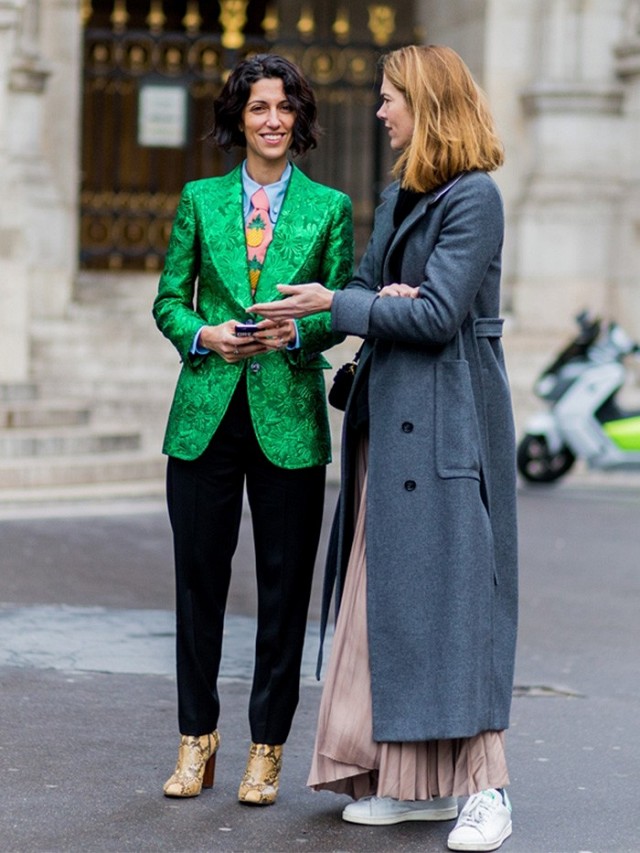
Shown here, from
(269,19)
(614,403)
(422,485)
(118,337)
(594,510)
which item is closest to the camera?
(422,485)

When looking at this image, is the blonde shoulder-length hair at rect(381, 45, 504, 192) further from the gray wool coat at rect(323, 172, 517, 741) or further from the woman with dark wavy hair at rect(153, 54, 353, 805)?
the woman with dark wavy hair at rect(153, 54, 353, 805)

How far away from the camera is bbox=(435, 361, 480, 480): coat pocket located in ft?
14.9

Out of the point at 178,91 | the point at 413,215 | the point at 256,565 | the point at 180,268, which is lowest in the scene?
the point at 256,565

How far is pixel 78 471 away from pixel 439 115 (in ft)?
24.8

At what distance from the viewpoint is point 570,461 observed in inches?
507

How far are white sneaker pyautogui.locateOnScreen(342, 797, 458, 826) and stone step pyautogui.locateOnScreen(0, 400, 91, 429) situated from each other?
8.09 m

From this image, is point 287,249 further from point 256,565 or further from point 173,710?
point 173,710

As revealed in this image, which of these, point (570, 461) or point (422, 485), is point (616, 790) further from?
point (570, 461)

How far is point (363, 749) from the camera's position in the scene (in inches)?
181

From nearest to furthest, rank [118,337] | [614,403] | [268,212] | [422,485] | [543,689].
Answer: [422,485], [268,212], [543,689], [614,403], [118,337]

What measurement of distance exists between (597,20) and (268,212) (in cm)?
1206

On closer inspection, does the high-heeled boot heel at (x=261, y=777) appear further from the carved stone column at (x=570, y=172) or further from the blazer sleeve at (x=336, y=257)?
the carved stone column at (x=570, y=172)

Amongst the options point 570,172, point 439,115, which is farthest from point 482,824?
point 570,172

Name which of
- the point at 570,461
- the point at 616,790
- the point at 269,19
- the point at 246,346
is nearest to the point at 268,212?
the point at 246,346
